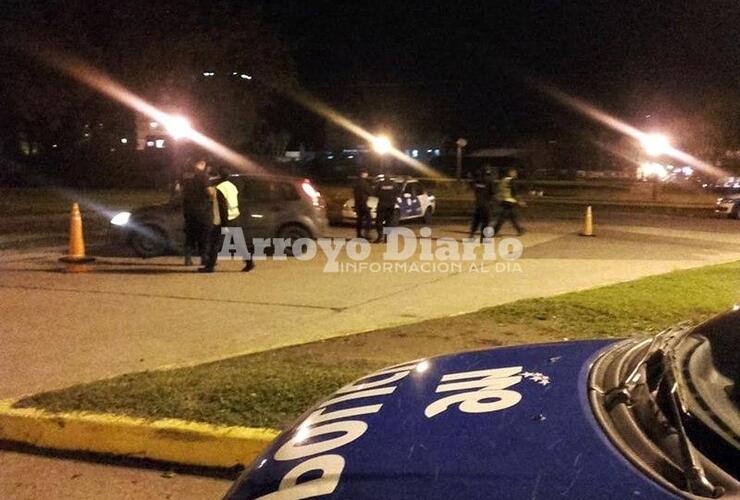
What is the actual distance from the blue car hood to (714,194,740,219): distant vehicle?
90.8 feet

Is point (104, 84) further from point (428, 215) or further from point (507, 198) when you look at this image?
point (507, 198)

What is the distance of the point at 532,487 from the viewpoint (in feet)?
7.45

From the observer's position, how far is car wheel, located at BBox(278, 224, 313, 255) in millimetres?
15648

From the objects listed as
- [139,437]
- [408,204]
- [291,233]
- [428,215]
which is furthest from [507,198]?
[139,437]

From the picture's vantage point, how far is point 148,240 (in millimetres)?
14859

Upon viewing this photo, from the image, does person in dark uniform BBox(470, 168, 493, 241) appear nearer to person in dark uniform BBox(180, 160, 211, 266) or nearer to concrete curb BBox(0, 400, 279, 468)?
person in dark uniform BBox(180, 160, 211, 266)

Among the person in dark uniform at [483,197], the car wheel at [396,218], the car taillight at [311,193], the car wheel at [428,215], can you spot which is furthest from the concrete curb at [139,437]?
the car wheel at [428,215]

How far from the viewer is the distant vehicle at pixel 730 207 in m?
28.6

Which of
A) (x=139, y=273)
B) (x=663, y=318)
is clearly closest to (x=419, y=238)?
(x=139, y=273)

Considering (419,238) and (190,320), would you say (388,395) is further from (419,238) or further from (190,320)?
(419,238)

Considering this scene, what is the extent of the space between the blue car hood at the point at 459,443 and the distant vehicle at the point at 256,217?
474 inches

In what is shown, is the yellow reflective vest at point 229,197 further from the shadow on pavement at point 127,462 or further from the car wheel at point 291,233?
the shadow on pavement at point 127,462

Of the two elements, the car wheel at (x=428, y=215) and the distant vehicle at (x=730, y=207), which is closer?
the car wheel at (x=428, y=215)

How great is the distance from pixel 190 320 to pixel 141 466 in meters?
4.25
